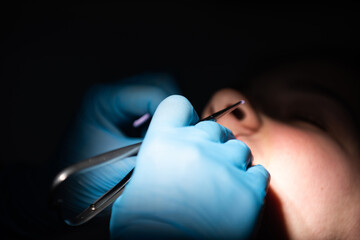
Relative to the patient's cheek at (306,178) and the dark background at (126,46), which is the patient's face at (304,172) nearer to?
the patient's cheek at (306,178)

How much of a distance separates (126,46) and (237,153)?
0.80 metres

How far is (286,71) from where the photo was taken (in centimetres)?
118

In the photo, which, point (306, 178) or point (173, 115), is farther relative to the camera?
point (306, 178)

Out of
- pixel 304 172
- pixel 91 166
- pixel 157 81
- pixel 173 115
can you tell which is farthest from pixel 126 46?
pixel 304 172

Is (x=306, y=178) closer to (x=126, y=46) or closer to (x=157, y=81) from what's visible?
(x=157, y=81)

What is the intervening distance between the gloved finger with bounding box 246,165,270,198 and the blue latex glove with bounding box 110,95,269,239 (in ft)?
0.04

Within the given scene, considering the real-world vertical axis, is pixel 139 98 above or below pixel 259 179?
above

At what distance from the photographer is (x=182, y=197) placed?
501mm

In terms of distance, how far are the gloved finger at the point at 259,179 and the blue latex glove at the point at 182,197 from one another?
11 mm

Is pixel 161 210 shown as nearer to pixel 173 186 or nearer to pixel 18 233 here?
pixel 173 186

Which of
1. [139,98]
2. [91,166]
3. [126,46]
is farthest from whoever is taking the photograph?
[126,46]

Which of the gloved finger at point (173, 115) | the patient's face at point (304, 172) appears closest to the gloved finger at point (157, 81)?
the patient's face at point (304, 172)

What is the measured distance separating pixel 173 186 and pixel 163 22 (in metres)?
0.93

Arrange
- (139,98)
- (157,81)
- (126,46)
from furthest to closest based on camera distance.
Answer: (126,46) → (157,81) → (139,98)
